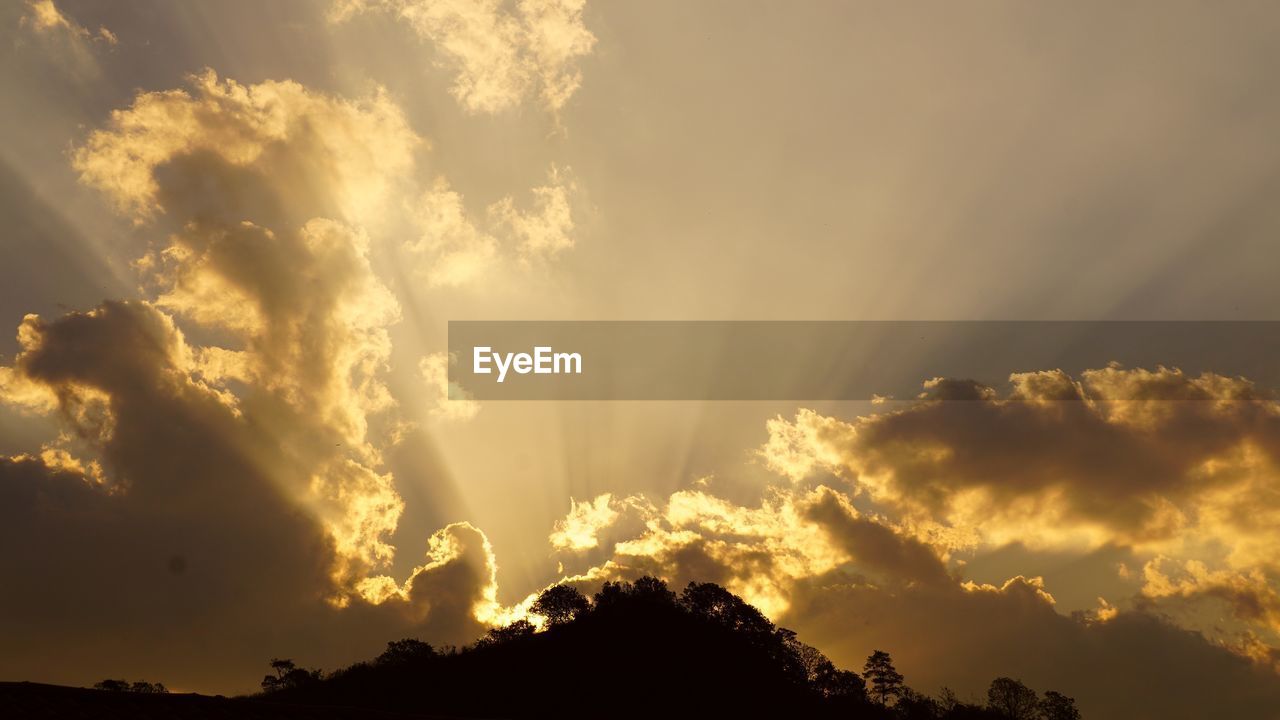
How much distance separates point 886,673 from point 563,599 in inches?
2716

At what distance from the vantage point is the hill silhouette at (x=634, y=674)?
410 feet

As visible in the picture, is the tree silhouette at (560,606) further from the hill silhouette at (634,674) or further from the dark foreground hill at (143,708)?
the dark foreground hill at (143,708)

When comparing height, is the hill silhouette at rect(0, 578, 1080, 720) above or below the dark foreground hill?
above

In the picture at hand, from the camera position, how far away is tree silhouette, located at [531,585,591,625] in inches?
6029

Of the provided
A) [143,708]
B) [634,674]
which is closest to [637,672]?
[634,674]

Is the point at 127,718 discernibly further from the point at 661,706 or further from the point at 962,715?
the point at 962,715

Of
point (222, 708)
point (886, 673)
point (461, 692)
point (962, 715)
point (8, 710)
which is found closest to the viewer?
point (8, 710)

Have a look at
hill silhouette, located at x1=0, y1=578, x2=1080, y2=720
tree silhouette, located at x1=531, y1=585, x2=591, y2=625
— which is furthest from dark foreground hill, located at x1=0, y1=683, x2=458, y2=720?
tree silhouette, located at x1=531, y1=585, x2=591, y2=625

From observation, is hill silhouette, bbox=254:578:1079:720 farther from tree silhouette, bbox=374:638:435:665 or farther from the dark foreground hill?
the dark foreground hill

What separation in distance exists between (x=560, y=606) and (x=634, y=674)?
26.5 m

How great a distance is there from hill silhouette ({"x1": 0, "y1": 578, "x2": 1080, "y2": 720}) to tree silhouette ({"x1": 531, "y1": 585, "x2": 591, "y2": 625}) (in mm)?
210

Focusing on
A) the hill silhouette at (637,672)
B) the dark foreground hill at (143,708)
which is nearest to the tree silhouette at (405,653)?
the hill silhouette at (637,672)

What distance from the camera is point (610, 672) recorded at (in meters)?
132

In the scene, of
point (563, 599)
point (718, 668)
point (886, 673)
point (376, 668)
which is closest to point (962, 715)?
point (886, 673)
